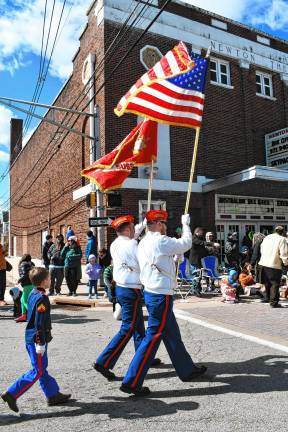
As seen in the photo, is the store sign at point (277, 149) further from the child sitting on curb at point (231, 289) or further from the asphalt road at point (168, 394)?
the asphalt road at point (168, 394)

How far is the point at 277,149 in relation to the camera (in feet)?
60.1

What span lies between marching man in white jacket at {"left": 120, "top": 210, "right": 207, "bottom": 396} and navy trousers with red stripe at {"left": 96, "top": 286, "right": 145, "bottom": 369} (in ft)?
1.21

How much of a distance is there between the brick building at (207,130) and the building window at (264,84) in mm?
49

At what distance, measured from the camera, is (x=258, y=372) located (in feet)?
15.9

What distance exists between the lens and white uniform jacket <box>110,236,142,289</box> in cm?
479

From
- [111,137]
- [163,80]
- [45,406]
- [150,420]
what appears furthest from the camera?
[111,137]

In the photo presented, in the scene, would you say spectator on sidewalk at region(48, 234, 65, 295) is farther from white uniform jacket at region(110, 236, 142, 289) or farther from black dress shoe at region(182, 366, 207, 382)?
black dress shoe at region(182, 366, 207, 382)

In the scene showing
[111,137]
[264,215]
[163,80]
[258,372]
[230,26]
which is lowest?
[258,372]

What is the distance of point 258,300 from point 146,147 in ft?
18.9

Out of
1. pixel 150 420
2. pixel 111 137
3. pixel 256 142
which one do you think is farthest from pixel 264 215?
pixel 150 420

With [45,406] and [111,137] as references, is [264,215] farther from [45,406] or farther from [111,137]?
[45,406]

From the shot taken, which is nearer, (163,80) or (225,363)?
(225,363)

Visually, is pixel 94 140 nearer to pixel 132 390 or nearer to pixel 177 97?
pixel 177 97

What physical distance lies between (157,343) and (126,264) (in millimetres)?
1019
